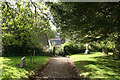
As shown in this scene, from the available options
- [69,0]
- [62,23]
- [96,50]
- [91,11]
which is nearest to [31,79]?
[62,23]

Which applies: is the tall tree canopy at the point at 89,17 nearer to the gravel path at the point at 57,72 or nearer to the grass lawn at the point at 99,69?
the grass lawn at the point at 99,69

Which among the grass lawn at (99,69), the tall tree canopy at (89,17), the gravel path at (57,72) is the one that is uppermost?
the tall tree canopy at (89,17)

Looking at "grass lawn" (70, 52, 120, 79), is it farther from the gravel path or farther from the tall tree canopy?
the tall tree canopy

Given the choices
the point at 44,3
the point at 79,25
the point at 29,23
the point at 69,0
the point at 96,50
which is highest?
the point at 44,3

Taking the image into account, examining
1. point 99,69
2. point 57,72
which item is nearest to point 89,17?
point 99,69

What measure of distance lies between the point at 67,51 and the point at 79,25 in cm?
1603

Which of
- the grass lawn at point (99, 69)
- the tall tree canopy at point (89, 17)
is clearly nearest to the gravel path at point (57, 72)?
the grass lawn at point (99, 69)

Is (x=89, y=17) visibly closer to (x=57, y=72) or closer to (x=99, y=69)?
(x=99, y=69)

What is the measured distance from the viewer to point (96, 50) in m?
23.5

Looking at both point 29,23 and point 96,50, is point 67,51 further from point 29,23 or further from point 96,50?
point 29,23

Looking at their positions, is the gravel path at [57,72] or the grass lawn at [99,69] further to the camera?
the gravel path at [57,72]

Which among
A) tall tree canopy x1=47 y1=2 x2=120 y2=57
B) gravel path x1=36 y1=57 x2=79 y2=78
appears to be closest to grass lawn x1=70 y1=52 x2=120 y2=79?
gravel path x1=36 y1=57 x2=79 y2=78

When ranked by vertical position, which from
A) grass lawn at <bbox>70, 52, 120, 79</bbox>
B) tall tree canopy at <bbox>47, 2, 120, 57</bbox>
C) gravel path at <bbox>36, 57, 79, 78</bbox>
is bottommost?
gravel path at <bbox>36, 57, 79, 78</bbox>

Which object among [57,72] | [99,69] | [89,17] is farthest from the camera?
[57,72]
